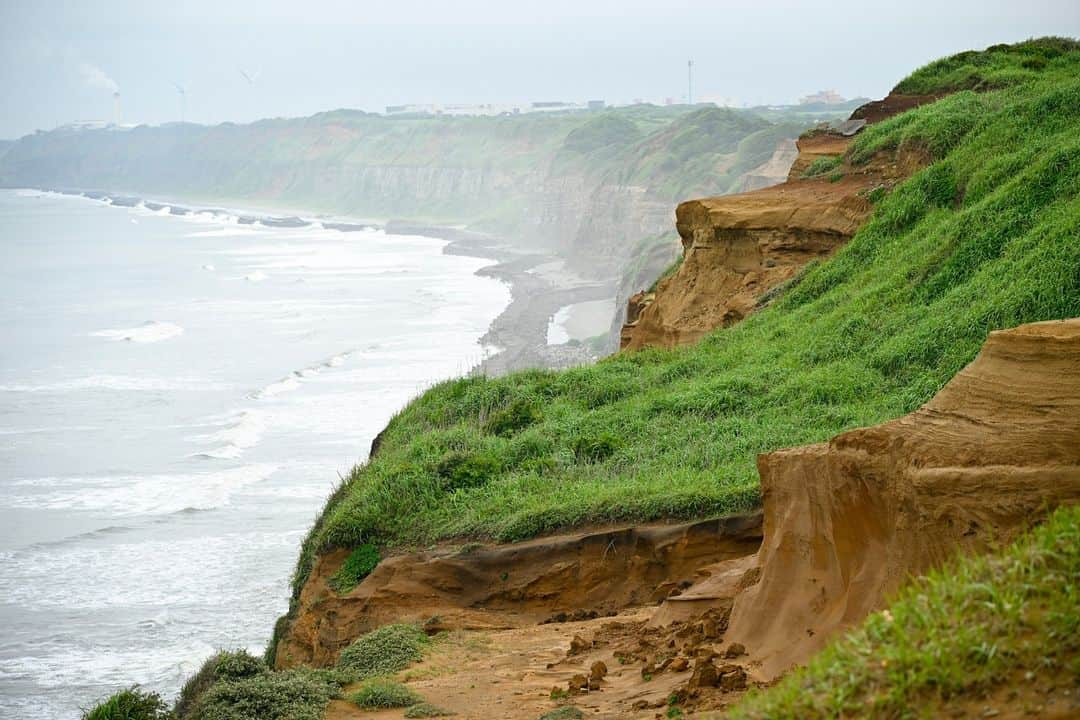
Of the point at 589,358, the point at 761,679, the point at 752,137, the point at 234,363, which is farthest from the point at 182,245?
the point at 761,679

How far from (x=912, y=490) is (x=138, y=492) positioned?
31.0 m

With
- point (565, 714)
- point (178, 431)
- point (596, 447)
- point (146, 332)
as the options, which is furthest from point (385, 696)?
point (146, 332)

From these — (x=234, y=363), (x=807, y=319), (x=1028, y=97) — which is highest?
(x=1028, y=97)

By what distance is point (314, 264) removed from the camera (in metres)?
93.0

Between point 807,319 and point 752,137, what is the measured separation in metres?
70.7

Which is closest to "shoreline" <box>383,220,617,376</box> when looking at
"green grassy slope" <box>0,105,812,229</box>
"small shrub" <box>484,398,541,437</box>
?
"green grassy slope" <box>0,105,812,229</box>

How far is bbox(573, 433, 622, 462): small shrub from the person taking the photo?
14750 mm

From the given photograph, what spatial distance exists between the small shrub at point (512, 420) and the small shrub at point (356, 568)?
340cm

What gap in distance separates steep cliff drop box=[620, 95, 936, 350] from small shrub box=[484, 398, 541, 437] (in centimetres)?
468

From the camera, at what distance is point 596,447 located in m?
14.9

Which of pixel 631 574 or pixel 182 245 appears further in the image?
pixel 182 245

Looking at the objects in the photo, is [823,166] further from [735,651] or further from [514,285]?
[514,285]

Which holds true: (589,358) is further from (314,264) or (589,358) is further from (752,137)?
(314,264)

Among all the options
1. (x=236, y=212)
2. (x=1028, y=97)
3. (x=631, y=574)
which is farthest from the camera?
(x=236, y=212)
